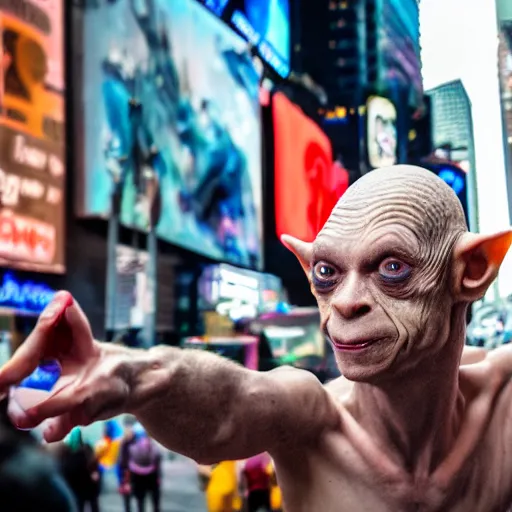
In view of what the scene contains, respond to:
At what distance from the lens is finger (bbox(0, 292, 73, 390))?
57cm

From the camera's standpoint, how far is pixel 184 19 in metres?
3.27

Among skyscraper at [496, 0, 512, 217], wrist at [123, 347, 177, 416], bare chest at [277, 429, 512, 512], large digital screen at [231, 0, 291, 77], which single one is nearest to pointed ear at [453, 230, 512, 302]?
bare chest at [277, 429, 512, 512]

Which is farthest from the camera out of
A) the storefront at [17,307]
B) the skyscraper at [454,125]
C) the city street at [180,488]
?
the city street at [180,488]

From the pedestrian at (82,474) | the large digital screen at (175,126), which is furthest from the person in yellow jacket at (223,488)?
the large digital screen at (175,126)

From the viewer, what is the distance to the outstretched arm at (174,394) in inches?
23.2

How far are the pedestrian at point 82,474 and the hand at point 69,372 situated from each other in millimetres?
1953

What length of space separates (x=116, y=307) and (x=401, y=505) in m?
2.11

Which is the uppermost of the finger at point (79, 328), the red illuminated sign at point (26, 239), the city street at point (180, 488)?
the red illuminated sign at point (26, 239)

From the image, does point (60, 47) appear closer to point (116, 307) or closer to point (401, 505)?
point (116, 307)

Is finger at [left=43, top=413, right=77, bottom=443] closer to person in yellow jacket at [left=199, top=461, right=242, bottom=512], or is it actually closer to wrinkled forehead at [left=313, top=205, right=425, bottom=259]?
wrinkled forehead at [left=313, top=205, right=425, bottom=259]

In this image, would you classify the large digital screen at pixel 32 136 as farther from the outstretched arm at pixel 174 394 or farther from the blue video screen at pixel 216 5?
the outstretched arm at pixel 174 394

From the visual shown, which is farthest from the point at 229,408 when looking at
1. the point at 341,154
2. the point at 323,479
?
the point at 341,154

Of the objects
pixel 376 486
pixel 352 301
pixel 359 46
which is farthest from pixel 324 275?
pixel 359 46

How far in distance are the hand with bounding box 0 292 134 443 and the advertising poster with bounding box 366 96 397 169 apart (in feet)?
7.83
